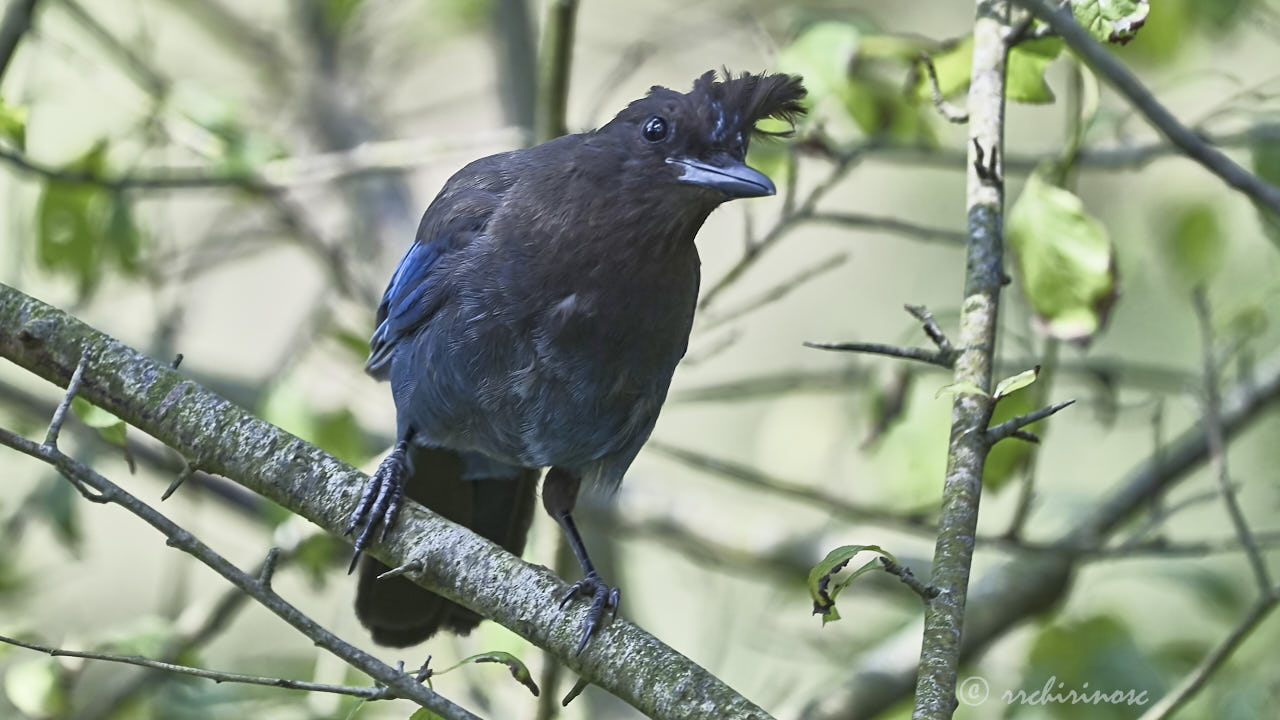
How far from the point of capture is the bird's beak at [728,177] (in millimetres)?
3111

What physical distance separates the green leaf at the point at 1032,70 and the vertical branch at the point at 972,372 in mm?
41

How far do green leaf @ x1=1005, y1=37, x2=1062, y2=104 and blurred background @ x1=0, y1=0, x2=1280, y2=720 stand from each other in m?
0.03

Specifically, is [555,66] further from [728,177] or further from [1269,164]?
[1269,164]

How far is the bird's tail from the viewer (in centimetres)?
406

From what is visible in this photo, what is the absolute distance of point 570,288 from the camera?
3.50m

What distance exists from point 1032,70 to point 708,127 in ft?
2.60

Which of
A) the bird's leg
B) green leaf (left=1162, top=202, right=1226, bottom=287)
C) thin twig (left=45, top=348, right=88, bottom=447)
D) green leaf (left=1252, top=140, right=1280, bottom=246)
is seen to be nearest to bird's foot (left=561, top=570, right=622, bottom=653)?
the bird's leg

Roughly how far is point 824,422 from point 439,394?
9.33ft

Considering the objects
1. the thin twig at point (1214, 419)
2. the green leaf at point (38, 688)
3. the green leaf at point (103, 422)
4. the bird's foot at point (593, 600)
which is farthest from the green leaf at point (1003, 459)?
the green leaf at point (38, 688)

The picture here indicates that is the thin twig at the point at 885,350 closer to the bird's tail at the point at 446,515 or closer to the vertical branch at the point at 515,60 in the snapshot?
the bird's tail at the point at 446,515

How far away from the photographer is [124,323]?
803cm

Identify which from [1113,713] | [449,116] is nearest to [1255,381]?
[1113,713]

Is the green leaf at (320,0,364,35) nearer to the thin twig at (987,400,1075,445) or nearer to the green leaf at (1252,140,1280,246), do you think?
the green leaf at (1252,140,1280,246)

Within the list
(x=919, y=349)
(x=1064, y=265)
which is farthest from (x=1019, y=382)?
(x=1064, y=265)
